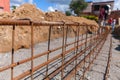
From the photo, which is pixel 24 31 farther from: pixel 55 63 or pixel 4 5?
pixel 4 5

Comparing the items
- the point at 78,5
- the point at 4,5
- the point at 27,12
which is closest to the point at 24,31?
the point at 27,12

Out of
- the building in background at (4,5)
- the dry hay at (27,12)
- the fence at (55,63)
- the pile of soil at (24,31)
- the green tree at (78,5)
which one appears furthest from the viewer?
the green tree at (78,5)

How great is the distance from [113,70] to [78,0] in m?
49.4

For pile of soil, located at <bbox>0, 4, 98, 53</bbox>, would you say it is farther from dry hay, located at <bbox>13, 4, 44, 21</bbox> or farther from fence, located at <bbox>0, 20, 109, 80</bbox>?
fence, located at <bbox>0, 20, 109, 80</bbox>

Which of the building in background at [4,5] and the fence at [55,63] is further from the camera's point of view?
the building in background at [4,5]

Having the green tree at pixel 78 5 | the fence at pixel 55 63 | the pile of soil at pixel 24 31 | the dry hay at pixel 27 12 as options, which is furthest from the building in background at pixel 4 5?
the green tree at pixel 78 5

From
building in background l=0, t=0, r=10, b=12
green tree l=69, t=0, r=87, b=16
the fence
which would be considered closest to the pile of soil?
the fence

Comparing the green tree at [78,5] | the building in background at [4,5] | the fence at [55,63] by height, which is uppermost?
the green tree at [78,5]

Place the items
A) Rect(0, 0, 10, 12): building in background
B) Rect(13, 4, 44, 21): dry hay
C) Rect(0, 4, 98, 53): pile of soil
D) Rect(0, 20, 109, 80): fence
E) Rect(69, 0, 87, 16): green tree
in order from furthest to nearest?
Rect(69, 0, 87, 16): green tree
Rect(0, 0, 10, 12): building in background
Rect(13, 4, 44, 21): dry hay
Rect(0, 4, 98, 53): pile of soil
Rect(0, 20, 109, 80): fence

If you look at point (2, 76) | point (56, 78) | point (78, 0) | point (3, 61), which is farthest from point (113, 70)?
point (78, 0)

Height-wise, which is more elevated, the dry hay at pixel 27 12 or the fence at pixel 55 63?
the dry hay at pixel 27 12

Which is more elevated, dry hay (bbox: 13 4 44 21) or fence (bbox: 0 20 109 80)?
dry hay (bbox: 13 4 44 21)

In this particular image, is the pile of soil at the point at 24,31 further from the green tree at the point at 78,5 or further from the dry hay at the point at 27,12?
the green tree at the point at 78,5

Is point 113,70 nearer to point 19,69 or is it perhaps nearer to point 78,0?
point 19,69
